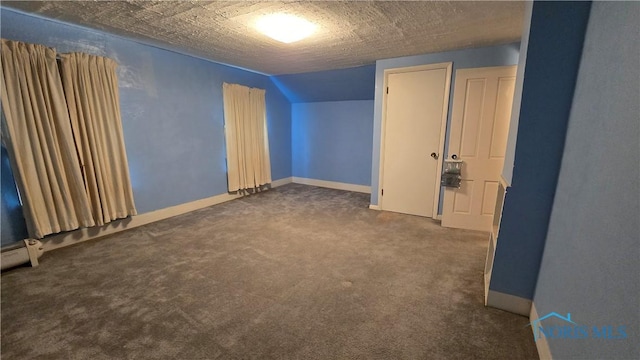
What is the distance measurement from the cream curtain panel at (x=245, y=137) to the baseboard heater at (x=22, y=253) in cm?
247

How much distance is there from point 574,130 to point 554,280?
0.86 meters

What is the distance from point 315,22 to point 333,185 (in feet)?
12.1

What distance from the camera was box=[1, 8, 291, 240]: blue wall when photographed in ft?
8.77

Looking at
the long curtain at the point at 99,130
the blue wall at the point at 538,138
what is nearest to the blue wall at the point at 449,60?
the blue wall at the point at 538,138

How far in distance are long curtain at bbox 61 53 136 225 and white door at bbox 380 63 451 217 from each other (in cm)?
350

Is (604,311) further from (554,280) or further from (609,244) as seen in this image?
(554,280)

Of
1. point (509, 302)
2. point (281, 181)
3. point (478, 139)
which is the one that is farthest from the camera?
point (281, 181)

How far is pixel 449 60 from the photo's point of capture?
334 cm

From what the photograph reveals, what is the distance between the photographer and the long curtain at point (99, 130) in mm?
2695

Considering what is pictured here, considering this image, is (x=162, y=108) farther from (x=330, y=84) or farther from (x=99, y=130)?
(x=330, y=84)

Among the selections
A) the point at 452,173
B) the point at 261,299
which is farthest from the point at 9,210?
the point at 452,173

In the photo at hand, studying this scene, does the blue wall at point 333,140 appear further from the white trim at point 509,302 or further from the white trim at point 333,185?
the white trim at point 509,302

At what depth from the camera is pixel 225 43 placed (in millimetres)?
3105

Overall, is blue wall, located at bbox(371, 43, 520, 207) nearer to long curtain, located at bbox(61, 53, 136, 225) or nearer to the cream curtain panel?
the cream curtain panel
